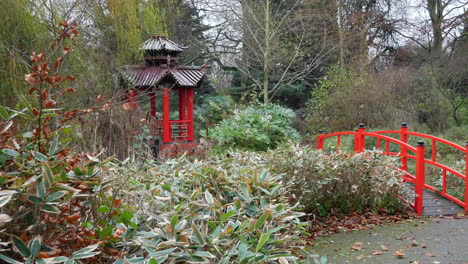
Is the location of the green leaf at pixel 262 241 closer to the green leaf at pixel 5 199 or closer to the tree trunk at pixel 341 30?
the green leaf at pixel 5 199

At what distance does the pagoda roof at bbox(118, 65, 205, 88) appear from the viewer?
8.47m

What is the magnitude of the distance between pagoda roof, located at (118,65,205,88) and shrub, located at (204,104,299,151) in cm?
137

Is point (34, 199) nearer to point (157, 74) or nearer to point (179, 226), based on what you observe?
point (179, 226)

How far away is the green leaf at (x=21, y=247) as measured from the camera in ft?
4.75

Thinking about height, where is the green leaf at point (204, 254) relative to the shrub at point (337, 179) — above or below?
above

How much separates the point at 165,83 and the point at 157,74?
352 mm

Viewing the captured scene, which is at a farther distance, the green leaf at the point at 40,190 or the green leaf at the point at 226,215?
the green leaf at the point at 226,215

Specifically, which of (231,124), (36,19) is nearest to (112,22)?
(36,19)

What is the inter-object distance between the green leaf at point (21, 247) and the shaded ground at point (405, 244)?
9.43 ft

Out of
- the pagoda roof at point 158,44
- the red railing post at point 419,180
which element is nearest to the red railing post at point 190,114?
the pagoda roof at point 158,44

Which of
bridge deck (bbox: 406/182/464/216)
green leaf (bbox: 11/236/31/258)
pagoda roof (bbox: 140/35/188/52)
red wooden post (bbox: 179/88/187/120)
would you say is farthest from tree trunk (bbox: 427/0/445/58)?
green leaf (bbox: 11/236/31/258)

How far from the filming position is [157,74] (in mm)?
8750

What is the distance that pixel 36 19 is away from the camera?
5.73 m

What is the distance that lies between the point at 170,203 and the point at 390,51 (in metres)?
17.4
